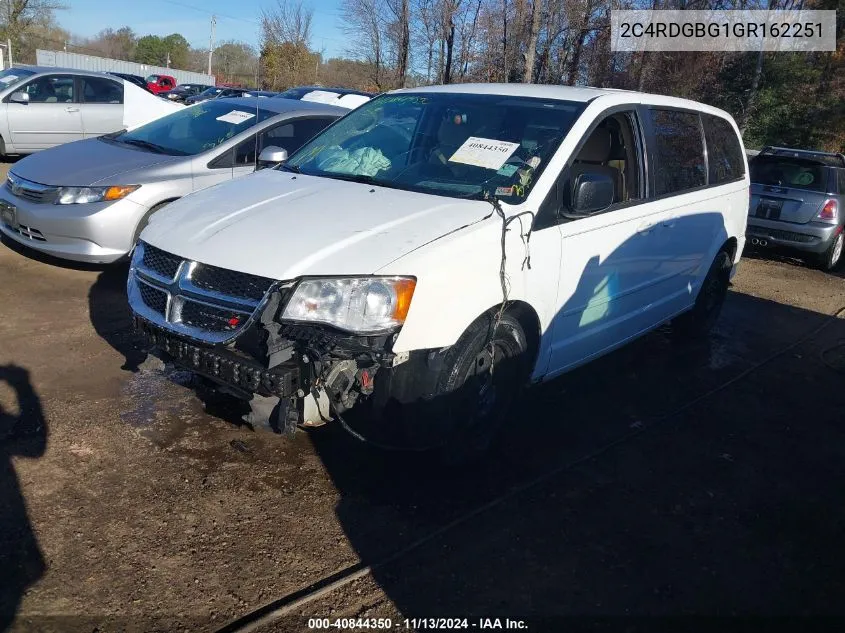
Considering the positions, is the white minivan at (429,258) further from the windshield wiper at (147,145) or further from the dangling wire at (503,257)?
the windshield wiper at (147,145)

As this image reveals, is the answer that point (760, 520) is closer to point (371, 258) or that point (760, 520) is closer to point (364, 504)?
point (364, 504)

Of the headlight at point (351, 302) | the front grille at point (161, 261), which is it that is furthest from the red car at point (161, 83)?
the headlight at point (351, 302)

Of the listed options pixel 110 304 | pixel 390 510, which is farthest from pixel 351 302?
pixel 110 304

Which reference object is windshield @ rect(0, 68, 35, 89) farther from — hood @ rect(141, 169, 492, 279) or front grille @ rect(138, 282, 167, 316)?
front grille @ rect(138, 282, 167, 316)

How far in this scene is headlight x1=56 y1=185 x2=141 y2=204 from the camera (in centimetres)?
616

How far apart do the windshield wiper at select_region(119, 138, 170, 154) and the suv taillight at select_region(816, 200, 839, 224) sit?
28.9 feet

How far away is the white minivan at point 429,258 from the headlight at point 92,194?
2066 mm

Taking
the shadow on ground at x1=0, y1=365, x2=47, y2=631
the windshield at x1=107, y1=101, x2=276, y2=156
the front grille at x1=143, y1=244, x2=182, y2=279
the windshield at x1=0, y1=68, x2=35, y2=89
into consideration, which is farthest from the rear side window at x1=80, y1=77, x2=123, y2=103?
the front grille at x1=143, y1=244, x2=182, y2=279

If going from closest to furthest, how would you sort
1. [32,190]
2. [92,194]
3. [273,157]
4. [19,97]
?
[273,157] < [92,194] < [32,190] < [19,97]

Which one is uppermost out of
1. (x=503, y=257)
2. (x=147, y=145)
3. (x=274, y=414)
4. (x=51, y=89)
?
(x=51, y=89)

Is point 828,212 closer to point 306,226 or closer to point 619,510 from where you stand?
point 619,510

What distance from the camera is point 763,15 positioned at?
2442cm

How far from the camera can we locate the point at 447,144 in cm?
447

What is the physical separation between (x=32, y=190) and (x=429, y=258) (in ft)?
14.9
